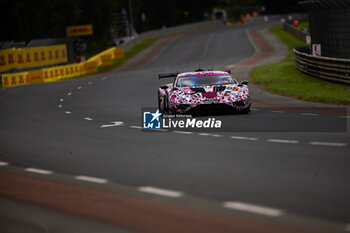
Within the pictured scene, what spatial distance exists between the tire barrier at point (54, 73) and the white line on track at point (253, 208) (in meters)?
37.2

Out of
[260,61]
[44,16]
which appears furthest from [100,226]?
[44,16]

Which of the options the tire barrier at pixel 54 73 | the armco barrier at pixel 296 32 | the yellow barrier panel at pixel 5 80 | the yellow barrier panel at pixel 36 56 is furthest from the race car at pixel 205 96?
the armco barrier at pixel 296 32

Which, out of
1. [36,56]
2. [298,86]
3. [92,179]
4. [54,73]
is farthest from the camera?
[36,56]

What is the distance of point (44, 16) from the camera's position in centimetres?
10100

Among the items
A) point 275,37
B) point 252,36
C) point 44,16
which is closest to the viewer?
point 275,37

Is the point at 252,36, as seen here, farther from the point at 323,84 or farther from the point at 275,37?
the point at 323,84

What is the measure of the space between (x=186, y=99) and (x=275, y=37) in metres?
61.2

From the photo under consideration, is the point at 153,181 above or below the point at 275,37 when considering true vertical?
above

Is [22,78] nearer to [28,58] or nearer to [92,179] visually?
[28,58]

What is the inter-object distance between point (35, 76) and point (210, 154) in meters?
37.0

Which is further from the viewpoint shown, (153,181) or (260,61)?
(260,61)

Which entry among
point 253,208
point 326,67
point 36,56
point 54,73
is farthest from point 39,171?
point 36,56

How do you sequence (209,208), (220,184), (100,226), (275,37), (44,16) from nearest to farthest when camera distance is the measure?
1. (100,226)
2. (209,208)
3. (220,184)
4. (275,37)
5. (44,16)

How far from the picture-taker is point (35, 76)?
47562mm
